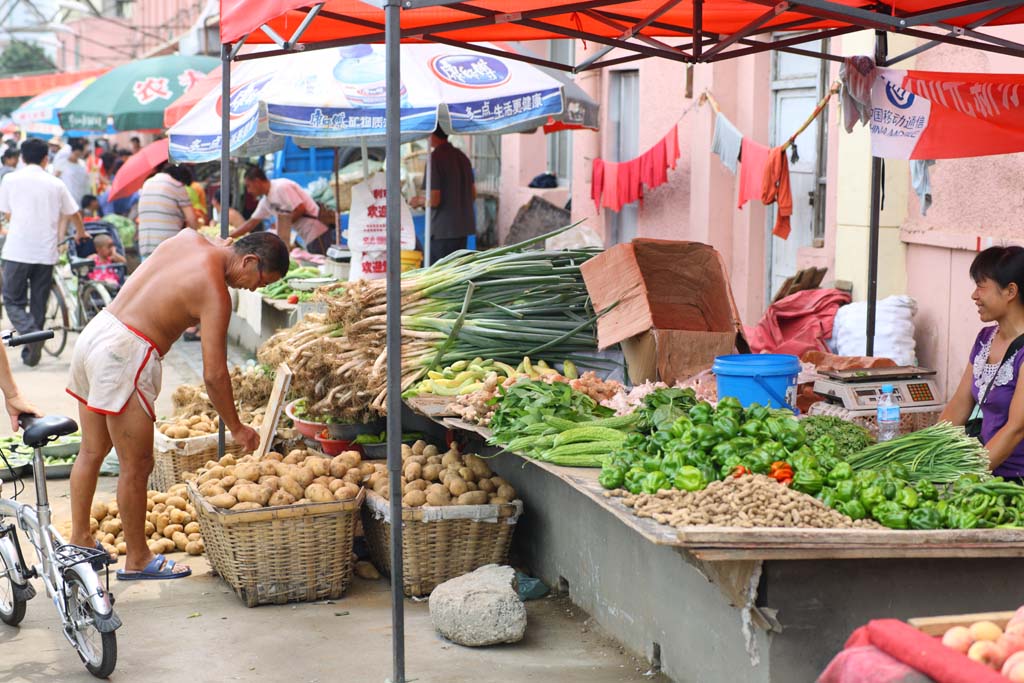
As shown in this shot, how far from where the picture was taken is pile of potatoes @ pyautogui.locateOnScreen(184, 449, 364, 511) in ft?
A: 19.0

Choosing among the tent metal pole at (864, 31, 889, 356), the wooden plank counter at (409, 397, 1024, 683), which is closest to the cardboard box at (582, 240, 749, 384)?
the tent metal pole at (864, 31, 889, 356)

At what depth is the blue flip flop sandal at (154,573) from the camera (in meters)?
6.25

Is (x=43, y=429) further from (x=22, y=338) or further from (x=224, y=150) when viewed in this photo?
(x=224, y=150)

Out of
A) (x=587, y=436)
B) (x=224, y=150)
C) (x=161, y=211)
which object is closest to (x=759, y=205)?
(x=224, y=150)

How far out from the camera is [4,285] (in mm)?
12906

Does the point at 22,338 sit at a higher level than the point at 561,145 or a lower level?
lower

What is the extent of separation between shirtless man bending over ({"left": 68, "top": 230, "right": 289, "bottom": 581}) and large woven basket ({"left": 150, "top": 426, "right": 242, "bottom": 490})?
153 cm

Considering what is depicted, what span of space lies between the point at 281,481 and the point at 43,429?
131 centimetres

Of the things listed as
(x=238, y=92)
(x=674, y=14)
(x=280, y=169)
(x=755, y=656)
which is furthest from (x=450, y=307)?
(x=280, y=169)

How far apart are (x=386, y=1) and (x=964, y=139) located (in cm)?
297

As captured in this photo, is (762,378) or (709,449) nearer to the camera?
(709,449)

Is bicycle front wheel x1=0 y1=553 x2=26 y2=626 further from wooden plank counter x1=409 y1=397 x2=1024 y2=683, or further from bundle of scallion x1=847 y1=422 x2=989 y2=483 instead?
bundle of scallion x1=847 y1=422 x2=989 y2=483

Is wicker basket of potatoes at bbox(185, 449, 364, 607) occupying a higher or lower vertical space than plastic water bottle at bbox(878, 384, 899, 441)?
lower

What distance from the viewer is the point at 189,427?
313 inches
